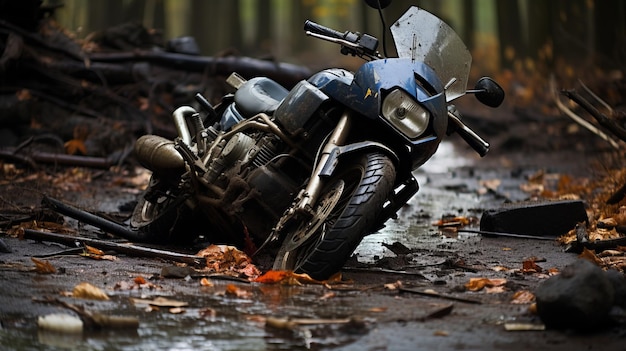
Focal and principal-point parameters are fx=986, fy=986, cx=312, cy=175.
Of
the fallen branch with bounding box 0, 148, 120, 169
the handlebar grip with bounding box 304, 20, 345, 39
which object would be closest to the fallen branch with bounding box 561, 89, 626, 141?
the handlebar grip with bounding box 304, 20, 345, 39

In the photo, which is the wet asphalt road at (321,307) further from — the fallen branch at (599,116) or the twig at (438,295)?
the fallen branch at (599,116)

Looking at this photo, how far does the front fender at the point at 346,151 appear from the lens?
5.68m

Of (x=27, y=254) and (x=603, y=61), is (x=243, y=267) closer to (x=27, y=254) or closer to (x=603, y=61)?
(x=27, y=254)

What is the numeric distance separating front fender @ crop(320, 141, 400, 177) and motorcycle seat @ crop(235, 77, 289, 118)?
49.9 inches

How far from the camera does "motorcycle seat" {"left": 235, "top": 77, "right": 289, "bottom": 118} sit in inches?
279

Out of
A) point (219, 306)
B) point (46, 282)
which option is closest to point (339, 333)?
point (219, 306)

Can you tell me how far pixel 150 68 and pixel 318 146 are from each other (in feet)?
26.5

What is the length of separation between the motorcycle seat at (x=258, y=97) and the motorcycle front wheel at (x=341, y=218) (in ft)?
4.36

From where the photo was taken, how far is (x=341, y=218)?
5.36m

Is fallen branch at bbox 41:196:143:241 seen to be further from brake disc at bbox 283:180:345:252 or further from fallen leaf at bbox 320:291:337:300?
fallen leaf at bbox 320:291:337:300

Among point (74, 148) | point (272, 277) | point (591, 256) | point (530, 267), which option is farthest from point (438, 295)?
point (74, 148)

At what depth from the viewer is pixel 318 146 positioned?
630 cm

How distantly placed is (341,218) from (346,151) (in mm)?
548

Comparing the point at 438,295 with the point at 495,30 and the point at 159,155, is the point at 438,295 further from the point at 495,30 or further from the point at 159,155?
the point at 495,30
